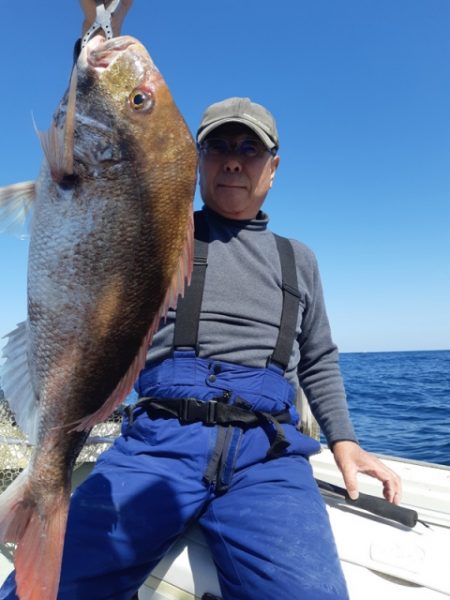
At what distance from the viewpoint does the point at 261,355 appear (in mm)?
2535

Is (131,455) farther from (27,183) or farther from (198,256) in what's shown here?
(27,183)

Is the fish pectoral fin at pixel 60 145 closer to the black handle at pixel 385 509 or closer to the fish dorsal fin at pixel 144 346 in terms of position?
the fish dorsal fin at pixel 144 346

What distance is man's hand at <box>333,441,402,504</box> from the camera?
2572 mm

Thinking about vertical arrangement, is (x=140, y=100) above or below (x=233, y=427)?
above

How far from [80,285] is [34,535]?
0.79 m

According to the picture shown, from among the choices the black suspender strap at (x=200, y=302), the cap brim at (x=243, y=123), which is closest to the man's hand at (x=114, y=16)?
the cap brim at (x=243, y=123)

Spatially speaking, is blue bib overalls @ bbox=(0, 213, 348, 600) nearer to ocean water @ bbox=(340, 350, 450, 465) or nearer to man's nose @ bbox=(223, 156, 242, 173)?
man's nose @ bbox=(223, 156, 242, 173)

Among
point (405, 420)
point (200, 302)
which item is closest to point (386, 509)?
point (200, 302)

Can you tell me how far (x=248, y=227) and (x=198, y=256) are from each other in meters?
0.49

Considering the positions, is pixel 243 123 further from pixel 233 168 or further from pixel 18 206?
pixel 18 206

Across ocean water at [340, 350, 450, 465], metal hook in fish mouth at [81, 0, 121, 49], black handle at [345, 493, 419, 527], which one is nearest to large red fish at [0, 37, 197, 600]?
metal hook in fish mouth at [81, 0, 121, 49]

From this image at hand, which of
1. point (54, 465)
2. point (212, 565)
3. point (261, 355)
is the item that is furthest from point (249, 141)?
point (212, 565)

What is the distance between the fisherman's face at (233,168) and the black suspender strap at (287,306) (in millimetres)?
361

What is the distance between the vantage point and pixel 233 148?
9.14 feet
